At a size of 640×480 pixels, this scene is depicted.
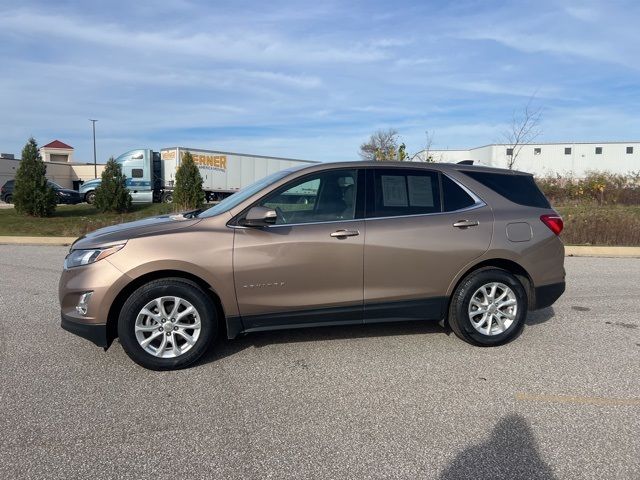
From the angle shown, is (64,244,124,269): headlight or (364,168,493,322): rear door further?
(364,168,493,322): rear door

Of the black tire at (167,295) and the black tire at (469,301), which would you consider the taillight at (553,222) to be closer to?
the black tire at (469,301)

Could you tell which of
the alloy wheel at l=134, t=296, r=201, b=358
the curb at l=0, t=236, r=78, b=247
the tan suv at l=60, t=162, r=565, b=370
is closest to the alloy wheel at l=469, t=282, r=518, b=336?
the tan suv at l=60, t=162, r=565, b=370

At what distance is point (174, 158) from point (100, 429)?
101 ft

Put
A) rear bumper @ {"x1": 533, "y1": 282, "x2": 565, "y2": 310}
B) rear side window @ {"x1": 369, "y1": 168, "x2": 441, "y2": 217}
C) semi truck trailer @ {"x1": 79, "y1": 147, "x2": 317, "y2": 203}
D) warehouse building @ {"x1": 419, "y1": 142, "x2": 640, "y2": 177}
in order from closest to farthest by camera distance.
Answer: rear side window @ {"x1": 369, "y1": 168, "x2": 441, "y2": 217} < rear bumper @ {"x1": 533, "y1": 282, "x2": 565, "y2": 310} < semi truck trailer @ {"x1": 79, "y1": 147, "x2": 317, "y2": 203} < warehouse building @ {"x1": 419, "y1": 142, "x2": 640, "y2": 177}

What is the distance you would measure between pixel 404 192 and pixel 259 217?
4.74 ft

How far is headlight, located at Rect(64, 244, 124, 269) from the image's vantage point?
4.22m

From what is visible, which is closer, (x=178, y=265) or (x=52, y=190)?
(x=178, y=265)

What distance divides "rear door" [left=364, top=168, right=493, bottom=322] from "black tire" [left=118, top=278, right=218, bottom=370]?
1403 mm

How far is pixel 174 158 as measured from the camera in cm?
3244

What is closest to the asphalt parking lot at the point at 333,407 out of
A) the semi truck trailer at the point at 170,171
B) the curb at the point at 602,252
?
the curb at the point at 602,252

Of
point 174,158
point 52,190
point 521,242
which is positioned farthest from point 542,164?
point 521,242

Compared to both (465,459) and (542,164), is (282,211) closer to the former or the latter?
(465,459)

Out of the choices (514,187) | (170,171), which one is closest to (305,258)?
(514,187)

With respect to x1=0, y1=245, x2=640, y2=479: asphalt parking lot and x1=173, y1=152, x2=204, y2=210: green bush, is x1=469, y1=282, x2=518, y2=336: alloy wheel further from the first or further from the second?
x1=173, y1=152, x2=204, y2=210: green bush
